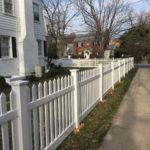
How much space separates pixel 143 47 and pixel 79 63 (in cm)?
2121

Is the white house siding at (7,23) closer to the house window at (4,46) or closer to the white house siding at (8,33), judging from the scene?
the white house siding at (8,33)

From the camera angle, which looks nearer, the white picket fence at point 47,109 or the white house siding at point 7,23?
the white picket fence at point 47,109

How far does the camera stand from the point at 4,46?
962 centimetres

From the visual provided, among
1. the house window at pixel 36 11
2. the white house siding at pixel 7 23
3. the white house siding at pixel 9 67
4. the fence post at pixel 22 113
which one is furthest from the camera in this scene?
the house window at pixel 36 11

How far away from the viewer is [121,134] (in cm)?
348

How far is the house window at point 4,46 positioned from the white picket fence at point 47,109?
21.8 feet

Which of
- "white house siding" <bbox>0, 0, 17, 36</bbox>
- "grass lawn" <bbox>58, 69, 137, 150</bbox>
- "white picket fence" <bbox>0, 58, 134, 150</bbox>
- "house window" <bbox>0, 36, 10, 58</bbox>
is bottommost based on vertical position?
"grass lawn" <bbox>58, 69, 137, 150</bbox>

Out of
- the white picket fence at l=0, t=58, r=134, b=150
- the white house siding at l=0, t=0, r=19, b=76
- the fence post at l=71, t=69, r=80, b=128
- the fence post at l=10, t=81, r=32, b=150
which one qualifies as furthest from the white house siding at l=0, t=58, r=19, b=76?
the fence post at l=10, t=81, r=32, b=150

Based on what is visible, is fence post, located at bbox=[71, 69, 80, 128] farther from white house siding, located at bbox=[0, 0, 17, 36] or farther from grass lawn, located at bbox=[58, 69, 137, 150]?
white house siding, located at bbox=[0, 0, 17, 36]

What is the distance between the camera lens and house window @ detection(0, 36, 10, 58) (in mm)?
9414

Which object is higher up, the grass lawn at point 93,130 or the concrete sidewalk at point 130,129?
the grass lawn at point 93,130

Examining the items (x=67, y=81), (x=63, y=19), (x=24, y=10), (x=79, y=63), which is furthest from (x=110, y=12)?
(x=67, y=81)

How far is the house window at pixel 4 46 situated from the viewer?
9414 mm

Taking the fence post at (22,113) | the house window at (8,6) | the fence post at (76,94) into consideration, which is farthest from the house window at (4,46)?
the fence post at (22,113)
